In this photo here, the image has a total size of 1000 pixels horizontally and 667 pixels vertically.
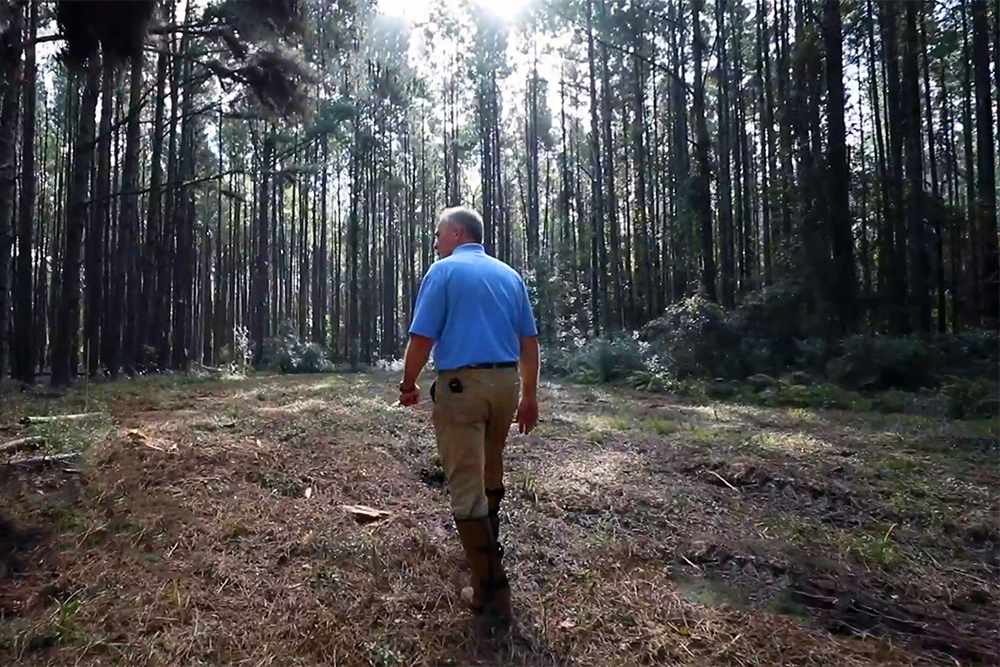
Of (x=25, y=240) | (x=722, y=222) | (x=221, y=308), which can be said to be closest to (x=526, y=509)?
(x=25, y=240)

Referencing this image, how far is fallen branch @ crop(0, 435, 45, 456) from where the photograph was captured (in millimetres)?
4160

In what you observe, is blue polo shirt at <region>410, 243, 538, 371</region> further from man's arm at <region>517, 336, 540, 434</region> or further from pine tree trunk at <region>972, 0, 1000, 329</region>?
pine tree trunk at <region>972, 0, 1000, 329</region>

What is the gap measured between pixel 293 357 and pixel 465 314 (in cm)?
1863

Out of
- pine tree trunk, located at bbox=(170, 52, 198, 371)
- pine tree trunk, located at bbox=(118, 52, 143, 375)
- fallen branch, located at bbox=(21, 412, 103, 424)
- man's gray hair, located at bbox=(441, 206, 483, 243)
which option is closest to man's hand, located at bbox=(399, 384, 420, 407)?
man's gray hair, located at bbox=(441, 206, 483, 243)

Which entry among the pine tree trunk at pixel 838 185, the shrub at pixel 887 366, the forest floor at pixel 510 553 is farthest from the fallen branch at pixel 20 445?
the pine tree trunk at pixel 838 185

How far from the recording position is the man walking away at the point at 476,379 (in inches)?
100

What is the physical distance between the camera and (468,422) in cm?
256

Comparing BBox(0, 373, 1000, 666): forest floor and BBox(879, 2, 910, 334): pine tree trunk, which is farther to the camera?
BBox(879, 2, 910, 334): pine tree trunk

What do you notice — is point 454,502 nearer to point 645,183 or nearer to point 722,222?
point 722,222

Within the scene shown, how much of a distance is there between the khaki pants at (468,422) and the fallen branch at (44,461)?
2823mm

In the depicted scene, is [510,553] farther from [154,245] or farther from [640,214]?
[640,214]

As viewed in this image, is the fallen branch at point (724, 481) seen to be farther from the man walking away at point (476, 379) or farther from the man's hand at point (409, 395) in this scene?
the man's hand at point (409, 395)

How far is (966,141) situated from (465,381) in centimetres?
2331

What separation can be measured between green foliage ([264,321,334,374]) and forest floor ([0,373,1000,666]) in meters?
14.6
